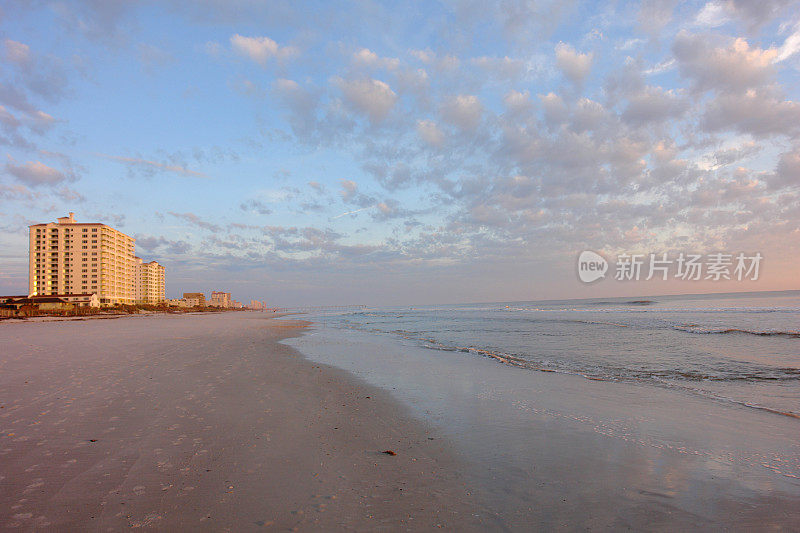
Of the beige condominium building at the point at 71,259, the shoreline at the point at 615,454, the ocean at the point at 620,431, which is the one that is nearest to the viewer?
the shoreline at the point at 615,454

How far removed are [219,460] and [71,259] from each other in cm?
14368

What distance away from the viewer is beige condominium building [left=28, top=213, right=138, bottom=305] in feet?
363

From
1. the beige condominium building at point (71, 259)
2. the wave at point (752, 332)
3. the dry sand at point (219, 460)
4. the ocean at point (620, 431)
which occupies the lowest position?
the wave at point (752, 332)

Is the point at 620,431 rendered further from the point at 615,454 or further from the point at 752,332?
the point at 752,332

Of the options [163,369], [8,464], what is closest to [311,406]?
[8,464]

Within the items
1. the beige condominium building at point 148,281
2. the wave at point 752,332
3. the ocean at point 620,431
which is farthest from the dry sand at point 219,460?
the beige condominium building at point 148,281

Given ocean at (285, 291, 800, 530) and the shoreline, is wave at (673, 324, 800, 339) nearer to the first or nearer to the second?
ocean at (285, 291, 800, 530)

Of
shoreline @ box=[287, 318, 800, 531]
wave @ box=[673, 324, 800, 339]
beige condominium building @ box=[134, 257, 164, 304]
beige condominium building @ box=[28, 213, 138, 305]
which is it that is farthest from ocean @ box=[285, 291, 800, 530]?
beige condominium building @ box=[134, 257, 164, 304]

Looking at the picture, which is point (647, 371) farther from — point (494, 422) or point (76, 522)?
point (76, 522)

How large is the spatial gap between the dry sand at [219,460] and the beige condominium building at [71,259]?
13232 cm

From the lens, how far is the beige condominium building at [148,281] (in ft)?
543

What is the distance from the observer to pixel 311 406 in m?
7.66

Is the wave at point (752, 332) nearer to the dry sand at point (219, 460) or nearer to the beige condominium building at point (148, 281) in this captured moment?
the dry sand at point (219, 460)

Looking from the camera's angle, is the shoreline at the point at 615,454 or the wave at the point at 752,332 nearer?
the shoreline at the point at 615,454
